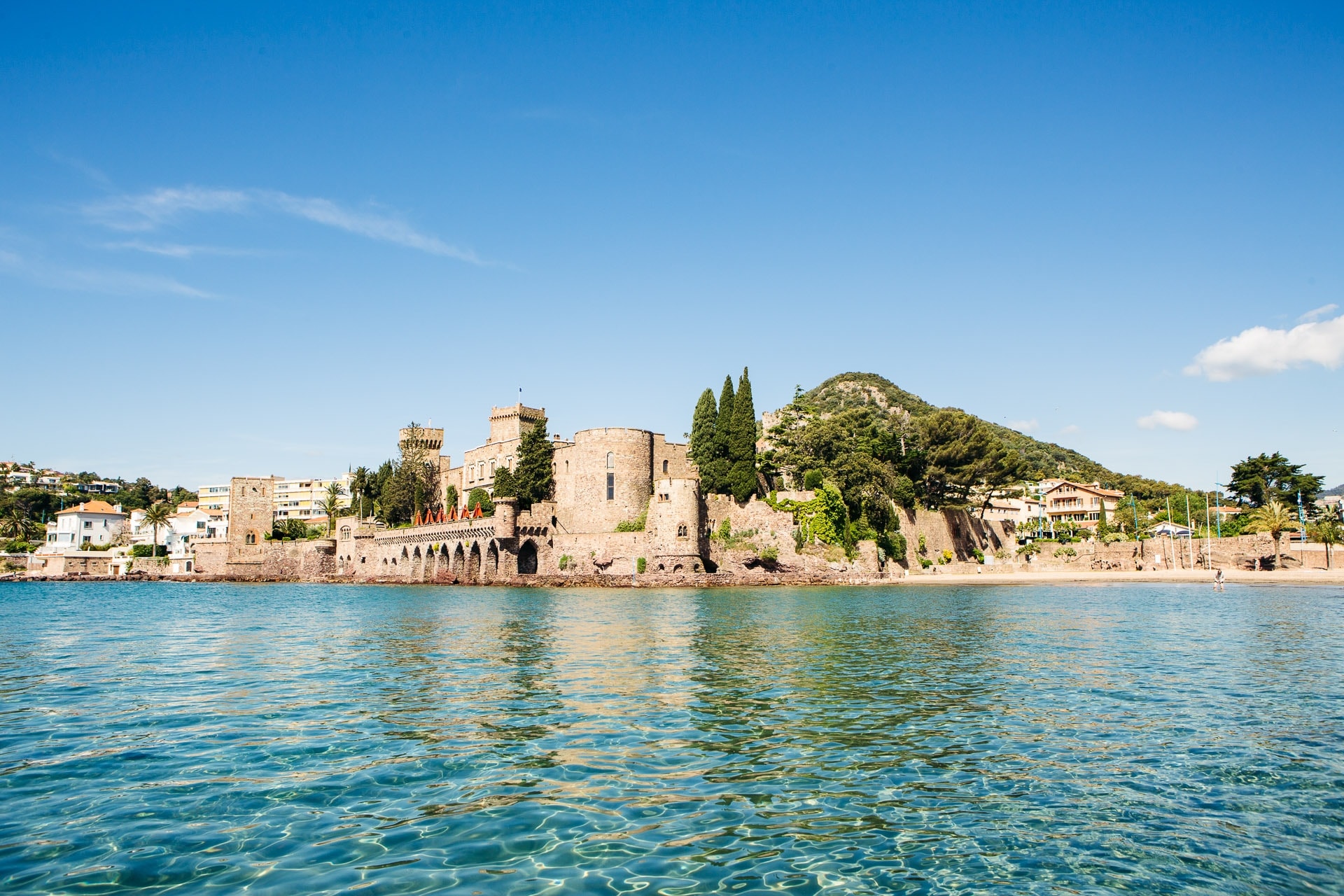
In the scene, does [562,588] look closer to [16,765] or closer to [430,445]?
[430,445]

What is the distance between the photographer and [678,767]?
8.80m

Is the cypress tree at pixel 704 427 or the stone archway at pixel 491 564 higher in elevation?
the cypress tree at pixel 704 427

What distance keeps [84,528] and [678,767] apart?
362 feet

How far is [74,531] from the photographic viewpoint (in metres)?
96.9

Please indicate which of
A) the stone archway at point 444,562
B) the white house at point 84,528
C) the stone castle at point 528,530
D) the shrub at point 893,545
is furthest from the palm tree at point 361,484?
the shrub at point 893,545

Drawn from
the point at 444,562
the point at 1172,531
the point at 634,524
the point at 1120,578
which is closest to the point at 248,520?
the point at 444,562

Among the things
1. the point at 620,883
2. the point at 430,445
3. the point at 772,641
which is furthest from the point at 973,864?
the point at 430,445

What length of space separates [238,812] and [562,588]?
144 feet

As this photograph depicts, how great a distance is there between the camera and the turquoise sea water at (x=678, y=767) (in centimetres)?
620

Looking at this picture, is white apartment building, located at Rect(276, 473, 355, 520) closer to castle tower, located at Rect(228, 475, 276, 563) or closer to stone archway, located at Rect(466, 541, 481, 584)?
castle tower, located at Rect(228, 475, 276, 563)

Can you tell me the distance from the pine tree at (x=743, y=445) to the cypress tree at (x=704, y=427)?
1468 millimetres

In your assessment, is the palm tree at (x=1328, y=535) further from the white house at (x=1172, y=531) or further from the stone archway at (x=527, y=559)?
the stone archway at (x=527, y=559)

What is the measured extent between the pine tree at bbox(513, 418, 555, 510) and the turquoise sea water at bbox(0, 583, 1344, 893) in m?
41.7

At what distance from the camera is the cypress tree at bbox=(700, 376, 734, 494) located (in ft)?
176
